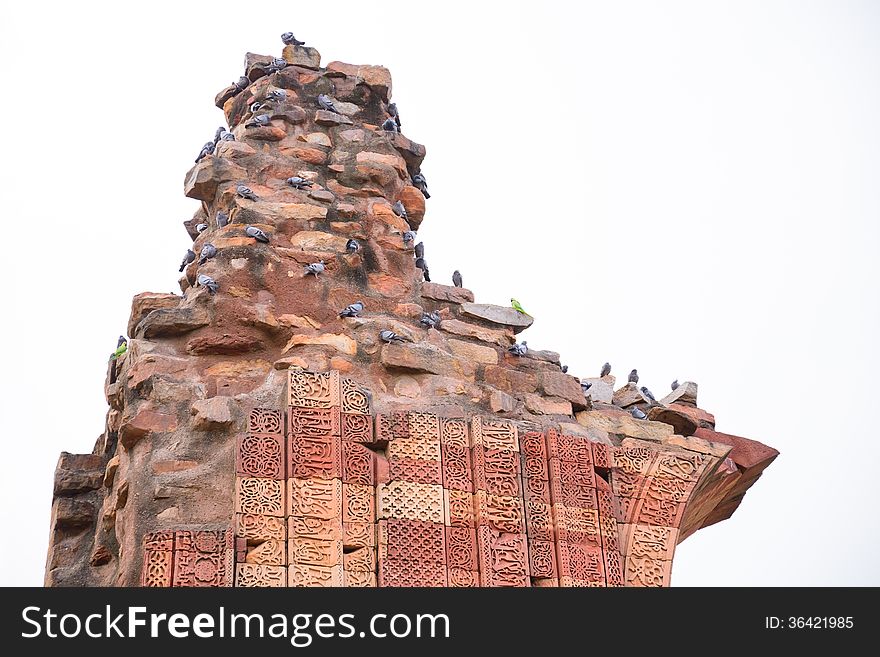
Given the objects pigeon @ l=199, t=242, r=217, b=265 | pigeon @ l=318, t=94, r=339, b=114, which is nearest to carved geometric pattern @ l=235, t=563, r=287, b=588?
pigeon @ l=199, t=242, r=217, b=265

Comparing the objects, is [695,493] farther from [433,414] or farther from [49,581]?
[49,581]

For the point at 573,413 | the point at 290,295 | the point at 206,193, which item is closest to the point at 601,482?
the point at 573,413

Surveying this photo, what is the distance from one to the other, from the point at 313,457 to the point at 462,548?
1.17 meters

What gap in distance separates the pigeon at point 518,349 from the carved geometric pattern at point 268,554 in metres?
2.75

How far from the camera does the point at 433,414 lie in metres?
12.2

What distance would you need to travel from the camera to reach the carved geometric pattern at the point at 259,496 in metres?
11.2

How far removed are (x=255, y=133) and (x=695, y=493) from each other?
4301 millimetres

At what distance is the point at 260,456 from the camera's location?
11.4m

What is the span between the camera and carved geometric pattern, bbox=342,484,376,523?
11.5 m

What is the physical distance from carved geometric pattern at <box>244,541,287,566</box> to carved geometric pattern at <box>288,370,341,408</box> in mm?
1023

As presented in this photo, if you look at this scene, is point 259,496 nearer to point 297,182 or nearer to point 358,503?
point 358,503

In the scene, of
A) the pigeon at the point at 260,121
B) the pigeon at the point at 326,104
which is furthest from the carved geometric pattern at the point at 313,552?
the pigeon at the point at 326,104

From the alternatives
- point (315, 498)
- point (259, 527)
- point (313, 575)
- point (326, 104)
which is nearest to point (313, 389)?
point (315, 498)

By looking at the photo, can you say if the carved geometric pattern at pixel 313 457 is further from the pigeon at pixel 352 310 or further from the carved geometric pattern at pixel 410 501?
the pigeon at pixel 352 310
